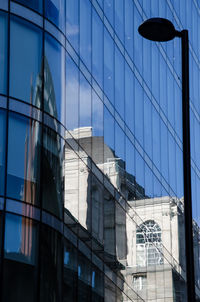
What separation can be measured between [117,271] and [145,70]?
35.5 ft

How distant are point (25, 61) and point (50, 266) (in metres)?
5.68

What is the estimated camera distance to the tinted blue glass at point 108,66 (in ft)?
89.5

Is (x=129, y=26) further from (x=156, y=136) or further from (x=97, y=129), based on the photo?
(x=97, y=129)

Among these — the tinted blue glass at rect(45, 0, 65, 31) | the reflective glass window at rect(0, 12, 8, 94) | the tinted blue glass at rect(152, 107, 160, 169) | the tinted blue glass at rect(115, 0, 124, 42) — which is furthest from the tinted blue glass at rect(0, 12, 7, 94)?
the tinted blue glass at rect(152, 107, 160, 169)

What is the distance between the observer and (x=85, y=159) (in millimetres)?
23969

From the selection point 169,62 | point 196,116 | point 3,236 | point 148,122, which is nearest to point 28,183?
point 3,236

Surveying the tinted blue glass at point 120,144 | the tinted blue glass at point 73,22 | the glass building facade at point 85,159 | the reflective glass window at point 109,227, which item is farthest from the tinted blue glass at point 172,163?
the tinted blue glass at point 73,22

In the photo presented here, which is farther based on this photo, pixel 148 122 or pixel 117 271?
pixel 148 122

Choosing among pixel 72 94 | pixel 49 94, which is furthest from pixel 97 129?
pixel 49 94

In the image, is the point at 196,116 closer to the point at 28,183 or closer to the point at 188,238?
the point at 28,183

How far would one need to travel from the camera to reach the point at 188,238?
11203 millimetres

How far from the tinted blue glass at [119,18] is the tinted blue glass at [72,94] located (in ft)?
19.7

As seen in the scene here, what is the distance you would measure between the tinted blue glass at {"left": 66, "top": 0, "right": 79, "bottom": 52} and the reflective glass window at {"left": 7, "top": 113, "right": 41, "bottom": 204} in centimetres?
411

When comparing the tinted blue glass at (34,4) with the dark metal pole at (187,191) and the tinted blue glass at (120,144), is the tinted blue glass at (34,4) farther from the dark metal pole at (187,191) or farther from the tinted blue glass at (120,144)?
the dark metal pole at (187,191)
